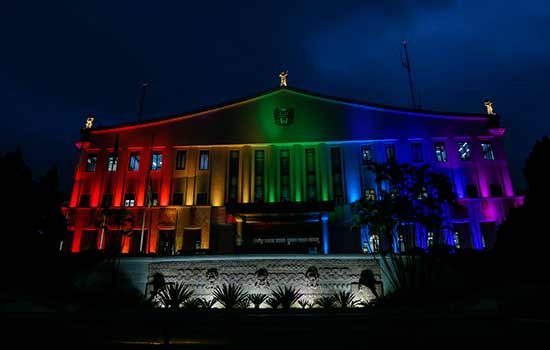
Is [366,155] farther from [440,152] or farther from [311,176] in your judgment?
[440,152]

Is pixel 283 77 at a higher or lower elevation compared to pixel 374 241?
higher

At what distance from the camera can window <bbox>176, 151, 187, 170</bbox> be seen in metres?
35.1

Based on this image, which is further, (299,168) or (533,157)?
(299,168)

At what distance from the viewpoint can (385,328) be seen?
4723 millimetres

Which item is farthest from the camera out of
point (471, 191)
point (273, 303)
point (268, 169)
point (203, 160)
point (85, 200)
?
point (203, 160)

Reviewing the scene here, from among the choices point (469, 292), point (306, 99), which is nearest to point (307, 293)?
point (469, 292)

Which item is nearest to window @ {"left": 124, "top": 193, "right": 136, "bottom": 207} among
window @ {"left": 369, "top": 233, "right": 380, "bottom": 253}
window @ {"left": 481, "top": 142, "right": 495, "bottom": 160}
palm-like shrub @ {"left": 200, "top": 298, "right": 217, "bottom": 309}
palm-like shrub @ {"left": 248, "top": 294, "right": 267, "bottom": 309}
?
palm-like shrub @ {"left": 200, "top": 298, "right": 217, "bottom": 309}

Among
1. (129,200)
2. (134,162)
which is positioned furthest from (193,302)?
(134,162)

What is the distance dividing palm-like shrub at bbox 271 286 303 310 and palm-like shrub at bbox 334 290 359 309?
2274mm

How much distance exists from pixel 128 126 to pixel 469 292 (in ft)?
110

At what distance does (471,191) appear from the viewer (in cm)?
3250

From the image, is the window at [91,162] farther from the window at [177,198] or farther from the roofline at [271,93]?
the window at [177,198]

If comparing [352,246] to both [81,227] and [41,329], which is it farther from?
[41,329]

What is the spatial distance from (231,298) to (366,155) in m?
20.8
